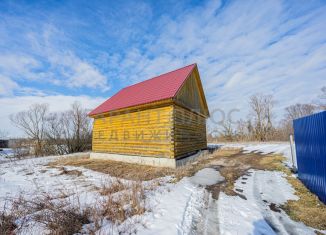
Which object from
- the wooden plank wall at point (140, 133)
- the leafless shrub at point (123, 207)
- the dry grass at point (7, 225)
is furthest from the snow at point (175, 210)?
the wooden plank wall at point (140, 133)

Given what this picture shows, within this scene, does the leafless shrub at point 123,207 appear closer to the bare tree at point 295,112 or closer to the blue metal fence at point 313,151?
the blue metal fence at point 313,151

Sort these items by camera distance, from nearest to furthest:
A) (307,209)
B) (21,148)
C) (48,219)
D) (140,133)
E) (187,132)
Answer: (48,219), (307,209), (140,133), (187,132), (21,148)

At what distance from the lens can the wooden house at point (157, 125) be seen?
9680 millimetres

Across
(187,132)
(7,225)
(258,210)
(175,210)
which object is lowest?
(258,210)

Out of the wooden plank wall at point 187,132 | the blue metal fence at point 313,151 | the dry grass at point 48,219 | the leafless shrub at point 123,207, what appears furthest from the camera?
Answer: the wooden plank wall at point 187,132

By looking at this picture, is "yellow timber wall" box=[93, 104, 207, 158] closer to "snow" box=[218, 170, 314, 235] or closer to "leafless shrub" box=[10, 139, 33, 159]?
"snow" box=[218, 170, 314, 235]

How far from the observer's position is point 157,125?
1007cm

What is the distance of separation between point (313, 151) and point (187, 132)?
7111 mm

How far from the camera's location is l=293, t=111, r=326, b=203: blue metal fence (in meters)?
4.28

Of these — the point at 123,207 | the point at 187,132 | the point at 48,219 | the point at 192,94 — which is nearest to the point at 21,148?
the point at 187,132

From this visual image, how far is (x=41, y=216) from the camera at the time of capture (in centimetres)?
328

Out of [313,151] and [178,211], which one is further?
[313,151]

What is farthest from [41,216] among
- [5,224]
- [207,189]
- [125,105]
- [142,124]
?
[125,105]

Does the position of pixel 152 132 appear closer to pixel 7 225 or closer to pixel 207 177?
pixel 207 177
